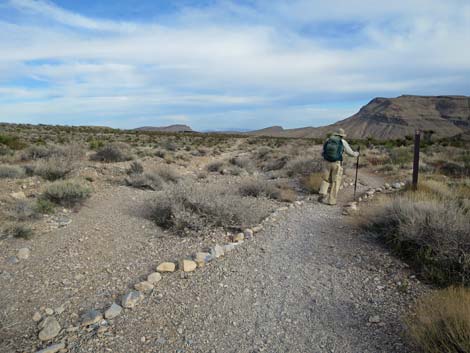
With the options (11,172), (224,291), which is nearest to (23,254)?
(224,291)

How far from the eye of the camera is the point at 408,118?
9862 cm

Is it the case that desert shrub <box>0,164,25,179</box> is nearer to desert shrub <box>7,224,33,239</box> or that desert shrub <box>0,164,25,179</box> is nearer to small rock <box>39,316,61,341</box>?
desert shrub <box>7,224,33,239</box>

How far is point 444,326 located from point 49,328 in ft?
12.4

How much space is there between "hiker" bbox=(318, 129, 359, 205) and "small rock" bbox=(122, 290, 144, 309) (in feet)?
18.8

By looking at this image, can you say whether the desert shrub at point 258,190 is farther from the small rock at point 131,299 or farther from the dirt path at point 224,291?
the small rock at point 131,299

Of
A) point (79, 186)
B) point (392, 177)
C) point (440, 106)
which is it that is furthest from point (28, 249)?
point (440, 106)

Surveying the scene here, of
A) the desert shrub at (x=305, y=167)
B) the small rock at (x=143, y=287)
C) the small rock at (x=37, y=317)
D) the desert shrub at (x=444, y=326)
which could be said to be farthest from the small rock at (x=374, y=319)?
the desert shrub at (x=305, y=167)

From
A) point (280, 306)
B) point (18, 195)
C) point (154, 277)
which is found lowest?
point (280, 306)

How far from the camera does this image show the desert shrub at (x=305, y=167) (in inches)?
510

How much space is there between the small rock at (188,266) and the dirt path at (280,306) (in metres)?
0.16

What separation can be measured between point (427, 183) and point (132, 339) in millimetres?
8315

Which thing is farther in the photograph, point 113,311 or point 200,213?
point 200,213

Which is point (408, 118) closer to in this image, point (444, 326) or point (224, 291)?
point (224, 291)

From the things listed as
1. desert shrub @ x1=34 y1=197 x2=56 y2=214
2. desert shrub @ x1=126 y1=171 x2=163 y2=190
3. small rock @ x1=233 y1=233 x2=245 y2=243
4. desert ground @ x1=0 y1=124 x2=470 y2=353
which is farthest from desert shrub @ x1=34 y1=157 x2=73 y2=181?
small rock @ x1=233 y1=233 x2=245 y2=243
